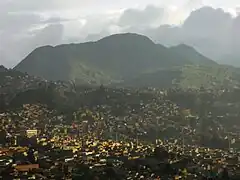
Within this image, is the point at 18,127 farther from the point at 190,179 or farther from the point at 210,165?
the point at 190,179

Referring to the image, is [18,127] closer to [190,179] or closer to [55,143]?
[55,143]

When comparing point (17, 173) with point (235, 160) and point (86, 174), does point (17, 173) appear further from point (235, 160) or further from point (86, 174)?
point (235, 160)

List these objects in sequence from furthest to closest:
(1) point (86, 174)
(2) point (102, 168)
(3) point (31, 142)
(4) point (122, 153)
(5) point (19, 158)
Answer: (3) point (31, 142)
(4) point (122, 153)
(5) point (19, 158)
(2) point (102, 168)
(1) point (86, 174)

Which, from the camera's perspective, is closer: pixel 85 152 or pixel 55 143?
pixel 85 152

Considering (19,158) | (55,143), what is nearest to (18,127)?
(55,143)

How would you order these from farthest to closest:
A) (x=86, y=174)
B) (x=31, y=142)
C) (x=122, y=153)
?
(x=31, y=142), (x=122, y=153), (x=86, y=174)

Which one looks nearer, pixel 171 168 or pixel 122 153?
pixel 171 168

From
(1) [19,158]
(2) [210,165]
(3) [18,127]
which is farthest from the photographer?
(3) [18,127]

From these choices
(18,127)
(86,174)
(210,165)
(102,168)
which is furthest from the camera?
(18,127)

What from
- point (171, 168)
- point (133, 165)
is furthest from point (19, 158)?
point (171, 168)
